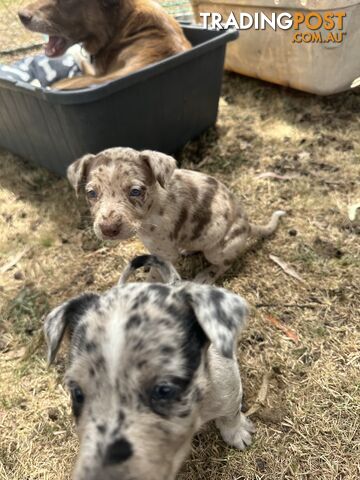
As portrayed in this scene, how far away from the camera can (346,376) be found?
341 centimetres

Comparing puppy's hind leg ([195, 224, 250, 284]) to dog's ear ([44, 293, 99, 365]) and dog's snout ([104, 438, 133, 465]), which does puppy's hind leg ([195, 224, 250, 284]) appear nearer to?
dog's ear ([44, 293, 99, 365])

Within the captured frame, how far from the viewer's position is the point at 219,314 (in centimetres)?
208

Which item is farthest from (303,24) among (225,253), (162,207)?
(162,207)

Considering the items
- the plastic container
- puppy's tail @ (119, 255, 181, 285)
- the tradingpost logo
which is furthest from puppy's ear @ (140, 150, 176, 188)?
the plastic container

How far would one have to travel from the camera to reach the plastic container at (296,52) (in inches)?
231

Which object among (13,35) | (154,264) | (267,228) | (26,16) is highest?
(26,16)

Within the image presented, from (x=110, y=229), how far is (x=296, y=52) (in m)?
4.72

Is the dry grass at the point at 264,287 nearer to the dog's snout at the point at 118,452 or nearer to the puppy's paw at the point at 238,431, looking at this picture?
the puppy's paw at the point at 238,431

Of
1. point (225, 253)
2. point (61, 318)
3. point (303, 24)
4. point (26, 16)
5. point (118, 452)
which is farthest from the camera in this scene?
point (303, 24)

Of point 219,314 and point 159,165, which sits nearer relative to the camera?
point 219,314

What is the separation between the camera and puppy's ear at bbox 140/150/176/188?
341 cm

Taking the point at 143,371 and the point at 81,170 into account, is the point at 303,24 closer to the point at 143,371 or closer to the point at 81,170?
the point at 81,170

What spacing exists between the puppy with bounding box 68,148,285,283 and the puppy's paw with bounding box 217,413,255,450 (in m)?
1.50

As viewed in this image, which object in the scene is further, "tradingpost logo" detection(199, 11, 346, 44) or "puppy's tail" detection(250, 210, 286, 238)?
"tradingpost logo" detection(199, 11, 346, 44)
